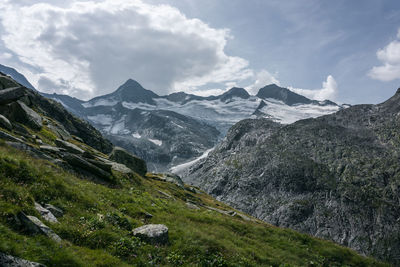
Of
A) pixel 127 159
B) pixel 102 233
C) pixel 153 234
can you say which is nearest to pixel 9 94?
pixel 102 233

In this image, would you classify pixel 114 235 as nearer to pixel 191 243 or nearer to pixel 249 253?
pixel 191 243

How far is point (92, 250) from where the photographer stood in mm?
12516

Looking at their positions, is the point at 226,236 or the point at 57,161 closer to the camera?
the point at 226,236

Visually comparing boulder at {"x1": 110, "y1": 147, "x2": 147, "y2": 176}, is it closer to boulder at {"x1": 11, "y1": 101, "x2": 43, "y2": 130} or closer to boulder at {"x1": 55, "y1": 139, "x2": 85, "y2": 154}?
boulder at {"x1": 11, "y1": 101, "x2": 43, "y2": 130}

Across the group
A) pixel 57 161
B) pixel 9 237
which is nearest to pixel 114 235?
pixel 9 237

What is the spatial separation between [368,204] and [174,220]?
215m

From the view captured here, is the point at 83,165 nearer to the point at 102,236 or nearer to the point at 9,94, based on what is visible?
the point at 9,94

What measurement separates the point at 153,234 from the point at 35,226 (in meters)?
7.09

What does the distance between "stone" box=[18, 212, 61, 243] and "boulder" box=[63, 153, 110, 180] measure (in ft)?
56.1

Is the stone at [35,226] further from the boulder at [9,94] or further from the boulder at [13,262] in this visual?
the boulder at [9,94]

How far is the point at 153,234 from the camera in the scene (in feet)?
53.3

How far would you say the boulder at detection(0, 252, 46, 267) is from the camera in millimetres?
8320

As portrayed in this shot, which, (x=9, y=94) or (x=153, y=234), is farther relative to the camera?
(x=9, y=94)

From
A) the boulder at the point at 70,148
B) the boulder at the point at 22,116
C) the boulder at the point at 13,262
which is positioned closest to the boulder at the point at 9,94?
the boulder at the point at 70,148
